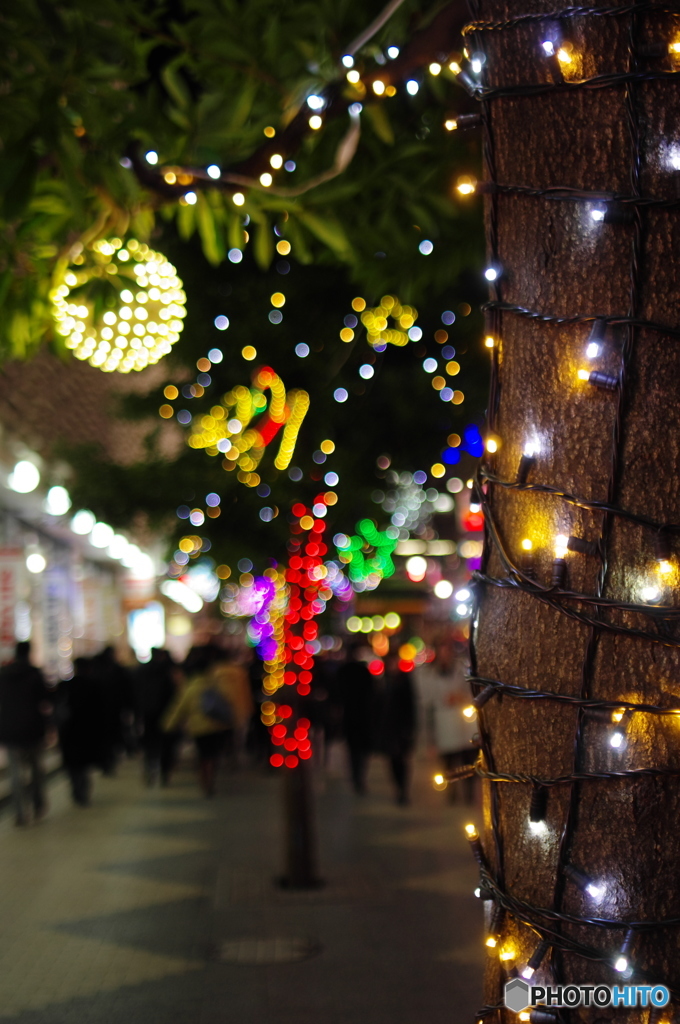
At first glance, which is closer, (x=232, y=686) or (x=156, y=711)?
(x=232, y=686)

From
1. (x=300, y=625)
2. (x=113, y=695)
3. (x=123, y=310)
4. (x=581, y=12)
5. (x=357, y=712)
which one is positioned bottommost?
(x=357, y=712)

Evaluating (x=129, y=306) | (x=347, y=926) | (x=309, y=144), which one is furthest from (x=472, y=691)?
(x=347, y=926)

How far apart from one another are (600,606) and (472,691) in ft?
1.47

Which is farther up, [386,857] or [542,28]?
[542,28]

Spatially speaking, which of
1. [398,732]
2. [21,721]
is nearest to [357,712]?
[398,732]

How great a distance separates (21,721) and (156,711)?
4.50m

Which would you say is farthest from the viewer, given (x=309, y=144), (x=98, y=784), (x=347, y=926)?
(x=98, y=784)

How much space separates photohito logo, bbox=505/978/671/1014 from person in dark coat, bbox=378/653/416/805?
39.0 ft

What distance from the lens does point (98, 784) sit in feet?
56.5

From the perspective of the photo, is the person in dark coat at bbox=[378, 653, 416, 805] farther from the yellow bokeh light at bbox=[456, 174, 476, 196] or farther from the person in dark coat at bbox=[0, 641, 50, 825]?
the yellow bokeh light at bbox=[456, 174, 476, 196]

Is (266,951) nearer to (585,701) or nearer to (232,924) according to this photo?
(232,924)

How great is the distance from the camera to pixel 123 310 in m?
4.74

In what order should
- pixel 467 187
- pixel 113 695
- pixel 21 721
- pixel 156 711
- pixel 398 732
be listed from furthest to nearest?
pixel 113 695, pixel 156 711, pixel 398 732, pixel 21 721, pixel 467 187

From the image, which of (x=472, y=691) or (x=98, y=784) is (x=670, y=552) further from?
(x=98, y=784)
